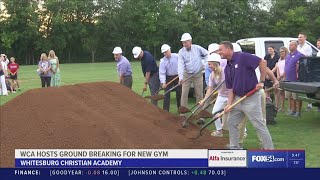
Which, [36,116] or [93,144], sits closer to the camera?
[93,144]

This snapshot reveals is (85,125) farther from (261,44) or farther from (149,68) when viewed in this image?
(261,44)

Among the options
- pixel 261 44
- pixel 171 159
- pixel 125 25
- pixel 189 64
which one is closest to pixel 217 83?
pixel 189 64

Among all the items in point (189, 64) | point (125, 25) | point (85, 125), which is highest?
point (125, 25)

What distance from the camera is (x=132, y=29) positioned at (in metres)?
64.8

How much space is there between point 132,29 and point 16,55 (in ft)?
53.3

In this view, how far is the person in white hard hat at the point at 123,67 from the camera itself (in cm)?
1058

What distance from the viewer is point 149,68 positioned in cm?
1035

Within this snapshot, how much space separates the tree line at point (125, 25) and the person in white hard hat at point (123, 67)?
49.4m

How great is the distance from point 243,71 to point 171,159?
2800 millimetres

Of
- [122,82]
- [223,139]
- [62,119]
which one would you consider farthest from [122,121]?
[122,82]

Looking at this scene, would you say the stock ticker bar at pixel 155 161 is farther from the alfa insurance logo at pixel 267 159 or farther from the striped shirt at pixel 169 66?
the striped shirt at pixel 169 66

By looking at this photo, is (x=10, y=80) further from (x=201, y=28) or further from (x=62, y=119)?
(x=201, y=28)

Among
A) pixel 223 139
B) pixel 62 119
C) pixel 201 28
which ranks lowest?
pixel 223 139

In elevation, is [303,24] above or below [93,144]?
above
